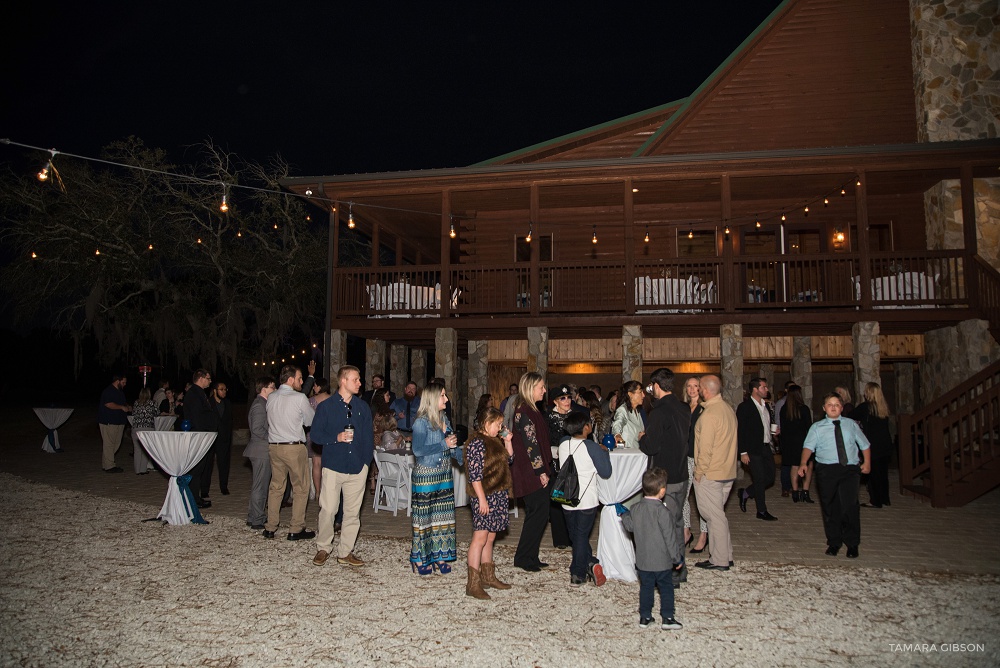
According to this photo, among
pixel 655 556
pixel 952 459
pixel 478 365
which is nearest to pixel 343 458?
pixel 655 556

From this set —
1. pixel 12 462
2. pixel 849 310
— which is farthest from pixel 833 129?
pixel 12 462

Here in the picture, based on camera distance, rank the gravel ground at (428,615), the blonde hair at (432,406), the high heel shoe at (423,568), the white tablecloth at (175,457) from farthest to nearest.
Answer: the white tablecloth at (175,457), the high heel shoe at (423,568), the blonde hair at (432,406), the gravel ground at (428,615)

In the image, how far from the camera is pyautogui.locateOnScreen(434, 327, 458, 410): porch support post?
15.1 m

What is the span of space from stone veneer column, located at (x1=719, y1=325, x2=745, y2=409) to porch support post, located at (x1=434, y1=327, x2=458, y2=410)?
567 cm

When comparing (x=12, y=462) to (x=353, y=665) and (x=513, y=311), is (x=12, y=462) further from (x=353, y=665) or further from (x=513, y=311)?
(x=353, y=665)

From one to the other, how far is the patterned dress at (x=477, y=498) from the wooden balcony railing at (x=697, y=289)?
9.04 meters

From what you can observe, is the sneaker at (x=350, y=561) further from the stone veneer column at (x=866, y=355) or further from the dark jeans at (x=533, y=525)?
the stone veneer column at (x=866, y=355)

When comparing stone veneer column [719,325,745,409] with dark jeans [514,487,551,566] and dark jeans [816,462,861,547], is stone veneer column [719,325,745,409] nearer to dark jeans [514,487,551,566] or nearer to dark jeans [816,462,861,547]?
dark jeans [816,462,861,547]

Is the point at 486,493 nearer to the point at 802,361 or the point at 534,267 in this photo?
the point at 534,267

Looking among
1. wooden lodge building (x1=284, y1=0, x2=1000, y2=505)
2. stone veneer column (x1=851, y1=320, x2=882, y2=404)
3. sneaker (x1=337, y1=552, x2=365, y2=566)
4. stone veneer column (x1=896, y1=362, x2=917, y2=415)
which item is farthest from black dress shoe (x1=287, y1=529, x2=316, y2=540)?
stone veneer column (x1=896, y1=362, x2=917, y2=415)

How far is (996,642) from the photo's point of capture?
4.78 meters

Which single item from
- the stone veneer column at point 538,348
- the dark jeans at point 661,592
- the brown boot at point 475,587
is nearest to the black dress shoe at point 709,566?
the dark jeans at point 661,592

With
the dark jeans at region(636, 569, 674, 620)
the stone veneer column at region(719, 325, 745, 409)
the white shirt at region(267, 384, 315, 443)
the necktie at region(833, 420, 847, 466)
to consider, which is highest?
the stone veneer column at region(719, 325, 745, 409)

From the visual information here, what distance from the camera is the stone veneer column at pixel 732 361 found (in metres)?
14.0
